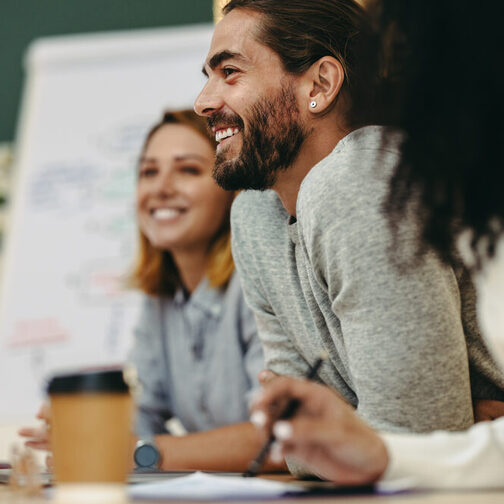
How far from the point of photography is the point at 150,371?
200 cm

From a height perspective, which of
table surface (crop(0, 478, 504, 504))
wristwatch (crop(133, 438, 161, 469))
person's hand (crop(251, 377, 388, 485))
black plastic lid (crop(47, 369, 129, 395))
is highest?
black plastic lid (crop(47, 369, 129, 395))

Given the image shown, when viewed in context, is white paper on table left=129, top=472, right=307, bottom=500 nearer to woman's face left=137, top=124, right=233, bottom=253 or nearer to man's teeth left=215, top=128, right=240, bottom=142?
man's teeth left=215, top=128, right=240, bottom=142

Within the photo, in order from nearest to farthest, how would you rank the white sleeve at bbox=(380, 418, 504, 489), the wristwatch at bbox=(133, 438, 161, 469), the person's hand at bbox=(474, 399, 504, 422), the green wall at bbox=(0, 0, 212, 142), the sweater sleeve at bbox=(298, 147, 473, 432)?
the white sleeve at bbox=(380, 418, 504, 489)
the sweater sleeve at bbox=(298, 147, 473, 432)
the person's hand at bbox=(474, 399, 504, 422)
the wristwatch at bbox=(133, 438, 161, 469)
the green wall at bbox=(0, 0, 212, 142)

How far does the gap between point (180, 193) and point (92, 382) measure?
1.43 metres

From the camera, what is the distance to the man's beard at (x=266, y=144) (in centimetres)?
122

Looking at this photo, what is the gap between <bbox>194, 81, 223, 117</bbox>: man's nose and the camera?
4.14ft

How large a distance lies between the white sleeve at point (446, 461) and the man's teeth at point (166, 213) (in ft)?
4.41

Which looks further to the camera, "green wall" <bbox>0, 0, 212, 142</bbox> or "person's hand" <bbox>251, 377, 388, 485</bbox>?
"green wall" <bbox>0, 0, 212, 142</bbox>

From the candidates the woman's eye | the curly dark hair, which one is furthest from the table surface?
the woman's eye

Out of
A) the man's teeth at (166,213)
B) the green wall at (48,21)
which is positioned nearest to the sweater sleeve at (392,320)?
the man's teeth at (166,213)

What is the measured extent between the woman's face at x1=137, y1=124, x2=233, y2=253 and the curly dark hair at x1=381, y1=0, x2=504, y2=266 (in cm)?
116

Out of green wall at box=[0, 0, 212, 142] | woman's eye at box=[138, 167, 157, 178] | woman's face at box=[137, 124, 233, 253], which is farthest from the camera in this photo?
green wall at box=[0, 0, 212, 142]

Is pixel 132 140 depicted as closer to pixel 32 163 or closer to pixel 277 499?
pixel 32 163

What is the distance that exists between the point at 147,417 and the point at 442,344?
119 centimetres
